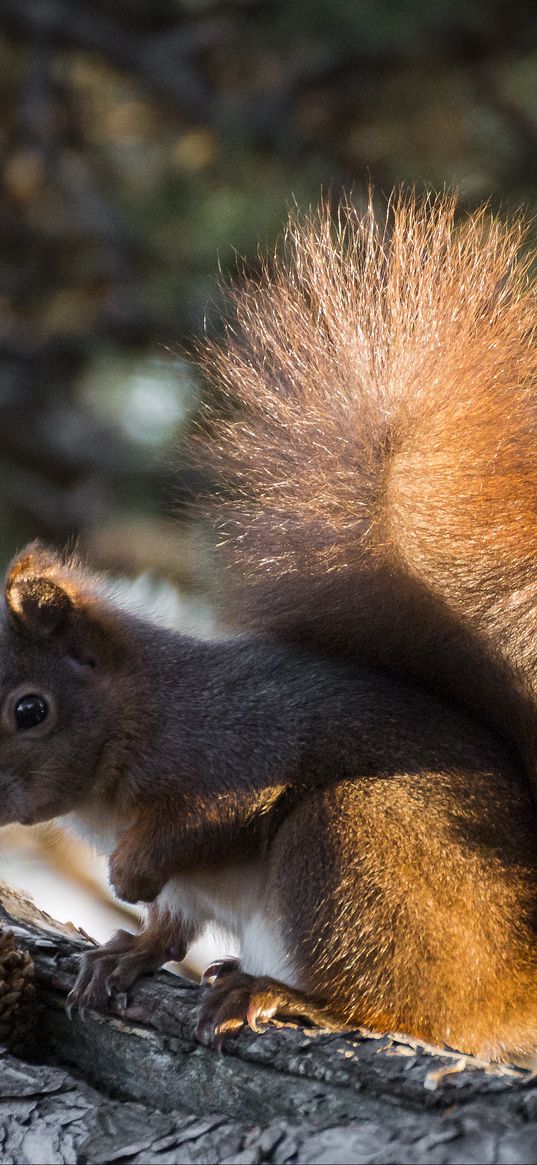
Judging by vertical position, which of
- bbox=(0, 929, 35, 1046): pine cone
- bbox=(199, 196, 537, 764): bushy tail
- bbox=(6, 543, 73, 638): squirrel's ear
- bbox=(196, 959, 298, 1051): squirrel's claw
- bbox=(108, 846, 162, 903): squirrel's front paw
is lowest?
bbox=(0, 929, 35, 1046): pine cone

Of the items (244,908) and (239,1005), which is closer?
(239,1005)

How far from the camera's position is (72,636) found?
1444 mm

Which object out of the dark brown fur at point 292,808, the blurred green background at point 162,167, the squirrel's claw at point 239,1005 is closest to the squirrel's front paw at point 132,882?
the dark brown fur at point 292,808

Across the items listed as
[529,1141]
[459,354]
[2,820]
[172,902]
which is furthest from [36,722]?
[529,1141]

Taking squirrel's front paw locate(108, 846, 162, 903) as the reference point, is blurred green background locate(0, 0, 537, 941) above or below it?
above

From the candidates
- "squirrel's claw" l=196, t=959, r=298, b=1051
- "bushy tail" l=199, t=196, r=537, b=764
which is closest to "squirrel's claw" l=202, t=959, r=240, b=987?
"squirrel's claw" l=196, t=959, r=298, b=1051

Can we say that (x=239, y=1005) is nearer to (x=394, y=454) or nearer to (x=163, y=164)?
(x=394, y=454)

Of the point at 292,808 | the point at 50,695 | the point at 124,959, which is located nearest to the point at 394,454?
the point at 292,808

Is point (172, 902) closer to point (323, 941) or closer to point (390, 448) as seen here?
point (323, 941)

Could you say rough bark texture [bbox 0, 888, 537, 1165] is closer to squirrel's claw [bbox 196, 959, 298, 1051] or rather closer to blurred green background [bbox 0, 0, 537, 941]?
squirrel's claw [bbox 196, 959, 298, 1051]

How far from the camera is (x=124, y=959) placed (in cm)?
131

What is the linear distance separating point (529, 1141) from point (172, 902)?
2.11ft

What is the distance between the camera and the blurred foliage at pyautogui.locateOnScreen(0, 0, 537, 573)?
2.31 metres

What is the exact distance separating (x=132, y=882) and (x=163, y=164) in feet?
6.12
